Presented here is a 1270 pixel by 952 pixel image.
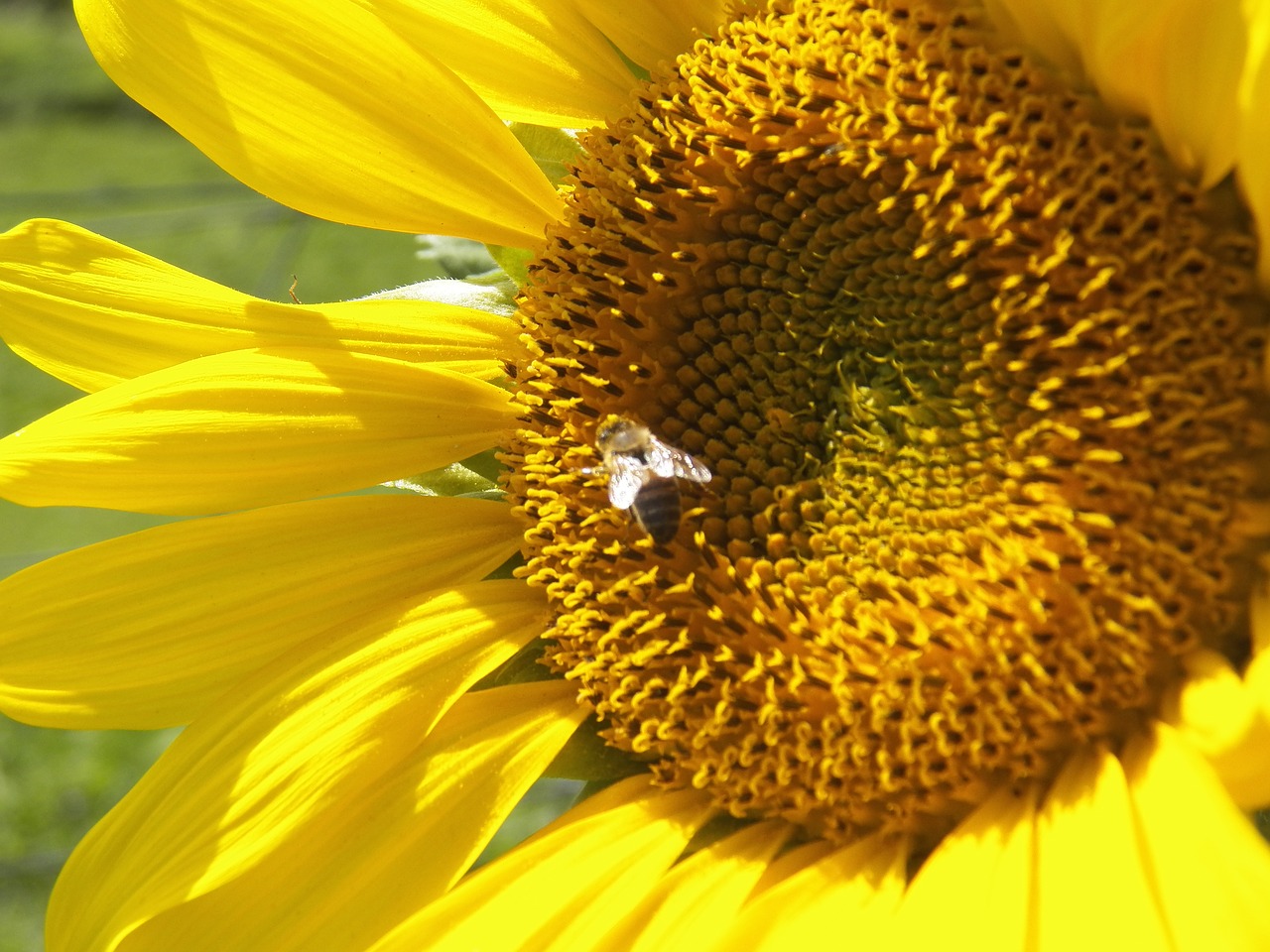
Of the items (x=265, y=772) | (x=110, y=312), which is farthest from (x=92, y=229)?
(x=265, y=772)

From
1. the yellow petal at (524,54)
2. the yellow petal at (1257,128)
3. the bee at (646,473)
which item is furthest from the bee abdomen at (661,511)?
the yellow petal at (1257,128)

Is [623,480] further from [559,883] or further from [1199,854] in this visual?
[1199,854]

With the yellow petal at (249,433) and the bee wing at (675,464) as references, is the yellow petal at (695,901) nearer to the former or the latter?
the bee wing at (675,464)

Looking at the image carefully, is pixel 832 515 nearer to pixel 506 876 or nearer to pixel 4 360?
pixel 506 876

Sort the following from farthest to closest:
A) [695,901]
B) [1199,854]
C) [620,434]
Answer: [620,434] → [695,901] → [1199,854]

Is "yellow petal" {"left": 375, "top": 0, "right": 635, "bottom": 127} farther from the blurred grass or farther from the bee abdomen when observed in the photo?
the blurred grass

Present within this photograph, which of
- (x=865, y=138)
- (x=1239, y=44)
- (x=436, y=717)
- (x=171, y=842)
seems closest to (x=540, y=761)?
(x=436, y=717)
